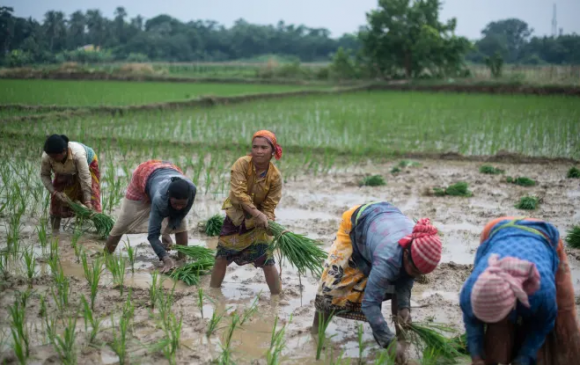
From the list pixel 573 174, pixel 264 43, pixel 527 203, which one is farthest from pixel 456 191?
pixel 264 43

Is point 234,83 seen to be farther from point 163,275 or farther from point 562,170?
point 163,275

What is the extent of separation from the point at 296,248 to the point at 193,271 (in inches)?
36.7

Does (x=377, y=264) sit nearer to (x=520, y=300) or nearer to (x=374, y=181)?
(x=520, y=300)

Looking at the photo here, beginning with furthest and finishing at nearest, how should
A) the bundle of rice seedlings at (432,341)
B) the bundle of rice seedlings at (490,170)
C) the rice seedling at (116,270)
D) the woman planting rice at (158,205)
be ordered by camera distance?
1. the bundle of rice seedlings at (490,170)
2. the woman planting rice at (158,205)
3. the rice seedling at (116,270)
4. the bundle of rice seedlings at (432,341)

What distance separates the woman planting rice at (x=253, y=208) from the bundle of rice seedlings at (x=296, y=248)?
0.08 metres

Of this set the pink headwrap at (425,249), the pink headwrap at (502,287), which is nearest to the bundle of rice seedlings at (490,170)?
the pink headwrap at (425,249)

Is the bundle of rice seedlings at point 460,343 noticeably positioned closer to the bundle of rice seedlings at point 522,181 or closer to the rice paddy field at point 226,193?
the rice paddy field at point 226,193

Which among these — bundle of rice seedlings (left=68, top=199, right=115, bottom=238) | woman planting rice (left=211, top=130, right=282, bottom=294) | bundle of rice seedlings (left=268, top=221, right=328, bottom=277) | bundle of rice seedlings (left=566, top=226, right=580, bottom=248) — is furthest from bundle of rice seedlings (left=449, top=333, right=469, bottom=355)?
bundle of rice seedlings (left=68, top=199, right=115, bottom=238)

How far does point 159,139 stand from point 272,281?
6.04 m

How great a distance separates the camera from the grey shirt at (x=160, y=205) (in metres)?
3.93

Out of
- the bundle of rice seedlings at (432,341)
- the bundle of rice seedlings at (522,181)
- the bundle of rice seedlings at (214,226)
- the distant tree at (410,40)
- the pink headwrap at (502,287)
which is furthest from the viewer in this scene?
the distant tree at (410,40)

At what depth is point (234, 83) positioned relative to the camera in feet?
75.2

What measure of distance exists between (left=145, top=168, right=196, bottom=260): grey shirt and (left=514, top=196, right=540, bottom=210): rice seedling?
364 centimetres

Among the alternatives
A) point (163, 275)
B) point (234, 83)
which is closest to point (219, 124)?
point (163, 275)
